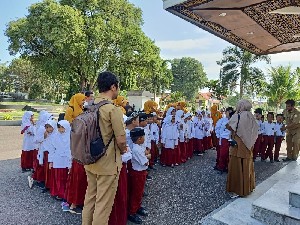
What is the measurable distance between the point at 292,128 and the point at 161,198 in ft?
17.0

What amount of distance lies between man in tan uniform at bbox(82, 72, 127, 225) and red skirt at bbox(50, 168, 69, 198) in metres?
1.95

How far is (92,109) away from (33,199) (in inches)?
114

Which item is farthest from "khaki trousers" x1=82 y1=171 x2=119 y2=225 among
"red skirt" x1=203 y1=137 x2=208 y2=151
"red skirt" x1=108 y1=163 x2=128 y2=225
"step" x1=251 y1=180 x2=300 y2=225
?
"red skirt" x1=203 y1=137 x2=208 y2=151

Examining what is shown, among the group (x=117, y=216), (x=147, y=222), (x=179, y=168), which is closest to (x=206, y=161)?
(x=179, y=168)

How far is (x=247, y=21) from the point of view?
641 cm

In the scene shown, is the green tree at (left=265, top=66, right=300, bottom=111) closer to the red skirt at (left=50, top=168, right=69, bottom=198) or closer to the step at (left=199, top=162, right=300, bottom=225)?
the step at (left=199, top=162, right=300, bottom=225)

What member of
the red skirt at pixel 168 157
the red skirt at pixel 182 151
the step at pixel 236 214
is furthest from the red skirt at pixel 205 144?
the step at pixel 236 214

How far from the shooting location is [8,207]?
4.46 m

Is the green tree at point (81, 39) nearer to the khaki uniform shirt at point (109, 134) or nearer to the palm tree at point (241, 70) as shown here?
the palm tree at point (241, 70)

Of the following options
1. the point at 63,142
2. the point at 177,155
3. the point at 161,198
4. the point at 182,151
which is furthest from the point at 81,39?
the point at 161,198

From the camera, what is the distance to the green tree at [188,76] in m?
77.9

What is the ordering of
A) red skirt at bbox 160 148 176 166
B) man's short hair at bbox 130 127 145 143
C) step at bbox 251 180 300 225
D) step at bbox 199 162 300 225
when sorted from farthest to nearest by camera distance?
red skirt at bbox 160 148 176 166 → man's short hair at bbox 130 127 145 143 → step at bbox 199 162 300 225 → step at bbox 251 180 300 225

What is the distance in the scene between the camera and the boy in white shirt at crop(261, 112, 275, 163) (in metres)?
8.63

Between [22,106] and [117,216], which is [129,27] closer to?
[22,106]
